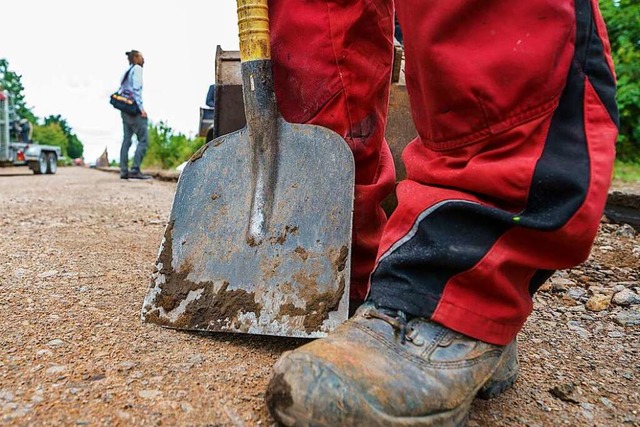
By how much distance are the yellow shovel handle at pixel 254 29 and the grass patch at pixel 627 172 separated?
4376 mm

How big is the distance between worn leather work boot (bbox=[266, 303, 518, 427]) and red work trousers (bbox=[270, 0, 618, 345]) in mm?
34

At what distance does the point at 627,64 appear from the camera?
21.8 ft

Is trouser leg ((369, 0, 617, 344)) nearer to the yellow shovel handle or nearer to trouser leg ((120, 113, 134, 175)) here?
the yellow shovel handle

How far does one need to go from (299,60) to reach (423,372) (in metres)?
0.81

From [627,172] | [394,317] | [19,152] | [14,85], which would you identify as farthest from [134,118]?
[14,85]

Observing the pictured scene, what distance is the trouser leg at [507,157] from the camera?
2.60ft

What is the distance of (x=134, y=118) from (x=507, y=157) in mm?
6705

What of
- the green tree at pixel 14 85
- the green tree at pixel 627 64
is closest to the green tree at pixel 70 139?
the green tree at pixel 14 85

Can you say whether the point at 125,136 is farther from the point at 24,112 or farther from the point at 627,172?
the point at 24,112

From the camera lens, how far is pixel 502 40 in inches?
32.0

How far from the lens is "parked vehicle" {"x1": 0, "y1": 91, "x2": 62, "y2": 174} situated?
37.3ft

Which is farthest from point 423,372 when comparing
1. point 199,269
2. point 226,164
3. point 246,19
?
point 246,19

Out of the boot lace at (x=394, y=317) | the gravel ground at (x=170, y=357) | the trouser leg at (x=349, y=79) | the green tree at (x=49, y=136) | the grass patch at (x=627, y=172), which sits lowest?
the gravel ground at (x=170, y=357)

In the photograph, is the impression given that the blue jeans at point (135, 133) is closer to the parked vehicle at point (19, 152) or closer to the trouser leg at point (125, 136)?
the trouser leg at point (125, 136)
